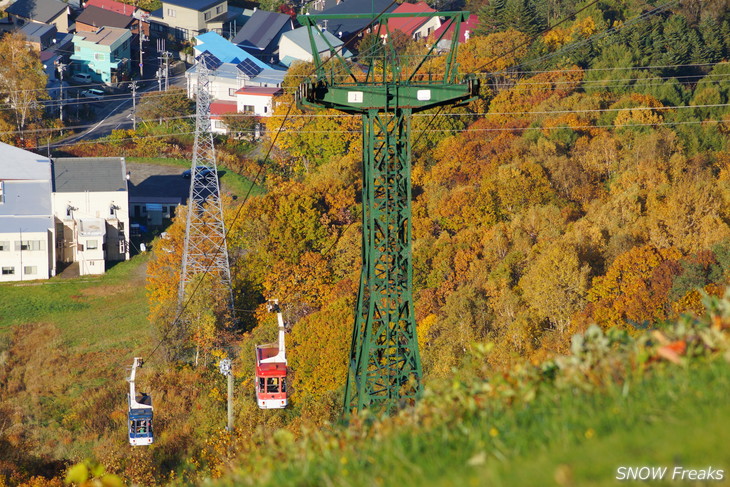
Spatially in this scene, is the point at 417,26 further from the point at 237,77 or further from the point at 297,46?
the point at 237,77

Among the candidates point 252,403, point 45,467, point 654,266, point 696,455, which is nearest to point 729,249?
point 654,266

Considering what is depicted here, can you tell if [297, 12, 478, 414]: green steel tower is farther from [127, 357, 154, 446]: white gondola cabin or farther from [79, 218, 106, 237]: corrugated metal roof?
[79, 218, 106, 237]: corrugated metal roof

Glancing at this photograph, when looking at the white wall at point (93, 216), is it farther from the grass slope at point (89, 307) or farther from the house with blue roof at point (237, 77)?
the house with blue roof at point (237, 77)

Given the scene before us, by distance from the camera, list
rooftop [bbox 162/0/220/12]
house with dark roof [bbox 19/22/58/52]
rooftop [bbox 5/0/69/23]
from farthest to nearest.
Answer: rooftop [bbox 162/0/220/12] < rooftop [bbox 5/0/69/23] < house with dark roof [bbox 19/22/58/52]

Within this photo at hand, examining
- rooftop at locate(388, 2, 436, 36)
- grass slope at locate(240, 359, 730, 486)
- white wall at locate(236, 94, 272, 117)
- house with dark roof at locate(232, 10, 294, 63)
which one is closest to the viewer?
grass slope at locate(240, 359, 730, 486)

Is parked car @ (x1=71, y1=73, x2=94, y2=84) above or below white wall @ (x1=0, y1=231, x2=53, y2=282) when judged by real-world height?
above

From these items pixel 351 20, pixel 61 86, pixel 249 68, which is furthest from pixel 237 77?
pixel 351 20

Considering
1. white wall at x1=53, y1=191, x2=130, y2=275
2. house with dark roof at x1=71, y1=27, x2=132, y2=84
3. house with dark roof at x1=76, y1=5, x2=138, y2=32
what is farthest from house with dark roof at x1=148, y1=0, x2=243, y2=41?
white wall at x1=53, y1=191, x2=130, y2=275
